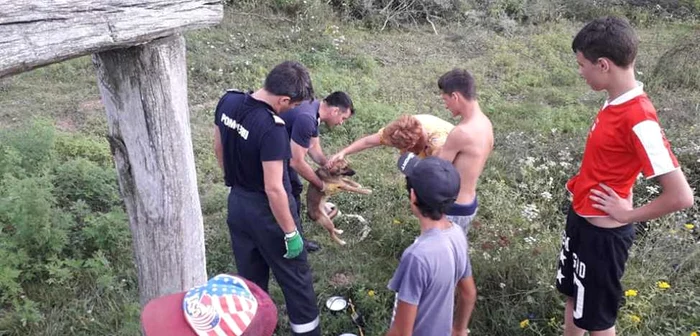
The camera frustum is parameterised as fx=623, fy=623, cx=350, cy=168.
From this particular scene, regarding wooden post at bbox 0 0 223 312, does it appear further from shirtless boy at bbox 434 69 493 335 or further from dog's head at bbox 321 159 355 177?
dog's head at bbox 321 159 355 177

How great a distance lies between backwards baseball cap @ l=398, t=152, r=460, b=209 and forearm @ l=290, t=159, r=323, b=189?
1889 mm

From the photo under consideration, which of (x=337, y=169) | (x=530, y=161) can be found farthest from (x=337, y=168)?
(x=530, y=161)

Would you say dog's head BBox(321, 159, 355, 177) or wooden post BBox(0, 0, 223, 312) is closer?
wooden post BBox(0, 0, 223, 312)

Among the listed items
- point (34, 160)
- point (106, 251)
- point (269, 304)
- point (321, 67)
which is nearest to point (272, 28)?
point (321, 67)

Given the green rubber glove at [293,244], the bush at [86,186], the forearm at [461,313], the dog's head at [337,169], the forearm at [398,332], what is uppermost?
the forearm at [398,332]

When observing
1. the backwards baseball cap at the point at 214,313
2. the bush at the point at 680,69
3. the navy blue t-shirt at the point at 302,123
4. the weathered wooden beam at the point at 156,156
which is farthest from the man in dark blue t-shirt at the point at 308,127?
the bush at the point at 680,69

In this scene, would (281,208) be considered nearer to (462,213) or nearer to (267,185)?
(267,185)

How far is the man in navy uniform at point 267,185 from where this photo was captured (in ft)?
11.6

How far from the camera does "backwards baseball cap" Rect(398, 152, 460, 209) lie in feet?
9.32

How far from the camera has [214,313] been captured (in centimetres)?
229

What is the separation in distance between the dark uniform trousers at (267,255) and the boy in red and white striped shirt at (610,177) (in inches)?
63.0

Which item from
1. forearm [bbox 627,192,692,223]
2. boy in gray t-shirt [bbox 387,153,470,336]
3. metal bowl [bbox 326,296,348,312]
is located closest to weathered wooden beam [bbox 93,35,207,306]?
metal bowl [bbox 326,296,348,312]

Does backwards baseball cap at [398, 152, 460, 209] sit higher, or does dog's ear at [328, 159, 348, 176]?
backwards baseball cap at [398, 152, 460, 209]

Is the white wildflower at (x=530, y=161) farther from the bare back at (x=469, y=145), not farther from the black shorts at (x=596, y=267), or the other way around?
the black shorts at (x=596, y=267)
